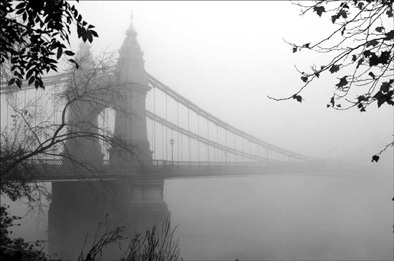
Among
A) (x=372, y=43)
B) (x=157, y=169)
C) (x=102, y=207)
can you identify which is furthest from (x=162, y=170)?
(x=372, y=43)

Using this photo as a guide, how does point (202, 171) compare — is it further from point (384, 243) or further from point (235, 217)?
point (384, 243)

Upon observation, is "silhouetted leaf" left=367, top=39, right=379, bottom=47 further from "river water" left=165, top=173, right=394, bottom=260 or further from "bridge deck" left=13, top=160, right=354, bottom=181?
"bridge deck" left=13, top=160, right=354, bottom=181

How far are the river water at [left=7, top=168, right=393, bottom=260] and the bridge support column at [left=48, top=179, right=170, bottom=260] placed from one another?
153cm

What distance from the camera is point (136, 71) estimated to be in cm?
2602

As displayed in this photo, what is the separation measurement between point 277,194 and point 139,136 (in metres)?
37.7

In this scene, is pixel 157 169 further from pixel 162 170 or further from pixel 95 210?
pixel 95 210

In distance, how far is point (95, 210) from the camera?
21.4 m

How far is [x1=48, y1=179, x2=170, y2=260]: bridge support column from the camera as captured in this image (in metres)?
21.2

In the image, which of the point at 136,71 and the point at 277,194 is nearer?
the point at 136,71

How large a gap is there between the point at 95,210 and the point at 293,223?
58.1 ft

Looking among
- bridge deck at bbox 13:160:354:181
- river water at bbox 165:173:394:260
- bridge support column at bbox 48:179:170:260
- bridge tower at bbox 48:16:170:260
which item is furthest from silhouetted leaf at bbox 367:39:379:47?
bridge support column at bbox 48:179:170:260

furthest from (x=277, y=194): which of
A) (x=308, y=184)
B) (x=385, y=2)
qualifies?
(x=385, y=2)

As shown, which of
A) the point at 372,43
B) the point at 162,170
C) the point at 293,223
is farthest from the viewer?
the point at 293,223

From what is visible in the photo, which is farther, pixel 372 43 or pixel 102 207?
pixel 102 207
